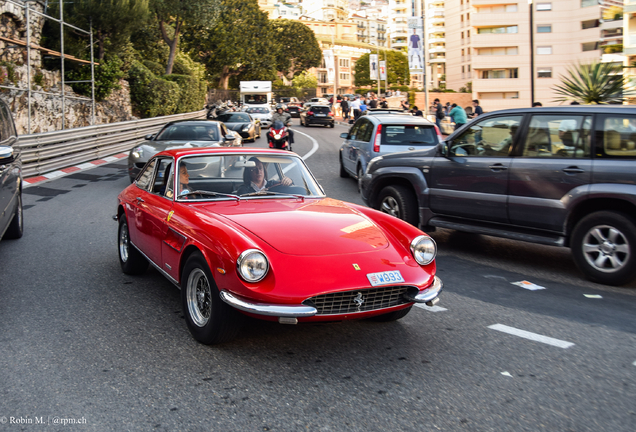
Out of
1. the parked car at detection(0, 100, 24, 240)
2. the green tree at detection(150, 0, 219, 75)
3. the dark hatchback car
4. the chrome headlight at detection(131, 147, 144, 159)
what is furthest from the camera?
the green tree at detection(150, 0, 219, 75)

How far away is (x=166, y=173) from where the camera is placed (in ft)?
18.7

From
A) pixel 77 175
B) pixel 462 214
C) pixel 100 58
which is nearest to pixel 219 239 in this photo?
pixel 462 214

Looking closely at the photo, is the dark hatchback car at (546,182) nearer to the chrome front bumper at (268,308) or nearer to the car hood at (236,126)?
the chrome front bumper at (268,308)

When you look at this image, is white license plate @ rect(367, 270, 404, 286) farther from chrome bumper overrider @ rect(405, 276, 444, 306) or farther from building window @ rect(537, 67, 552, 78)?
building window @ rect(537, 67, 552, 78)

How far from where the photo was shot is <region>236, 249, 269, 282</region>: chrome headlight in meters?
3.93

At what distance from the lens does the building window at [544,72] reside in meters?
75.4

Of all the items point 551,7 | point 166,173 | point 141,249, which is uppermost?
point 551,7

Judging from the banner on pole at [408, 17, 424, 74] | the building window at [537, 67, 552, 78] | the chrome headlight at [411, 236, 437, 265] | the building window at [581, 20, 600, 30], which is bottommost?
the chrome headlight at [411, 236, 437, 265]

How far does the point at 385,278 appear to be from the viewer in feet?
13.5

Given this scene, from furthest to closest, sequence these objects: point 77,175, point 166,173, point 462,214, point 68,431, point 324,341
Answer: point 77,175, point 462,214, point 166,173, point 324,341, point 68,431

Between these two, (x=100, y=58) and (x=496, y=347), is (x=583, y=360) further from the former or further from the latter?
(x=100, y=58)

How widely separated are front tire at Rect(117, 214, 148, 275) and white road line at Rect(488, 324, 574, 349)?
11.1 feet

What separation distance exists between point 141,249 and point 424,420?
3.44 metres

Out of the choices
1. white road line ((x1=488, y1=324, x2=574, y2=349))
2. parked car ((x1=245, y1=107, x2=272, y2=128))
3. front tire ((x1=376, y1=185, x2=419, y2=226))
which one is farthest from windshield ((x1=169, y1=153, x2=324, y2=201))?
parked car ((x1=245, y1=107, x2=272, y2=128))
